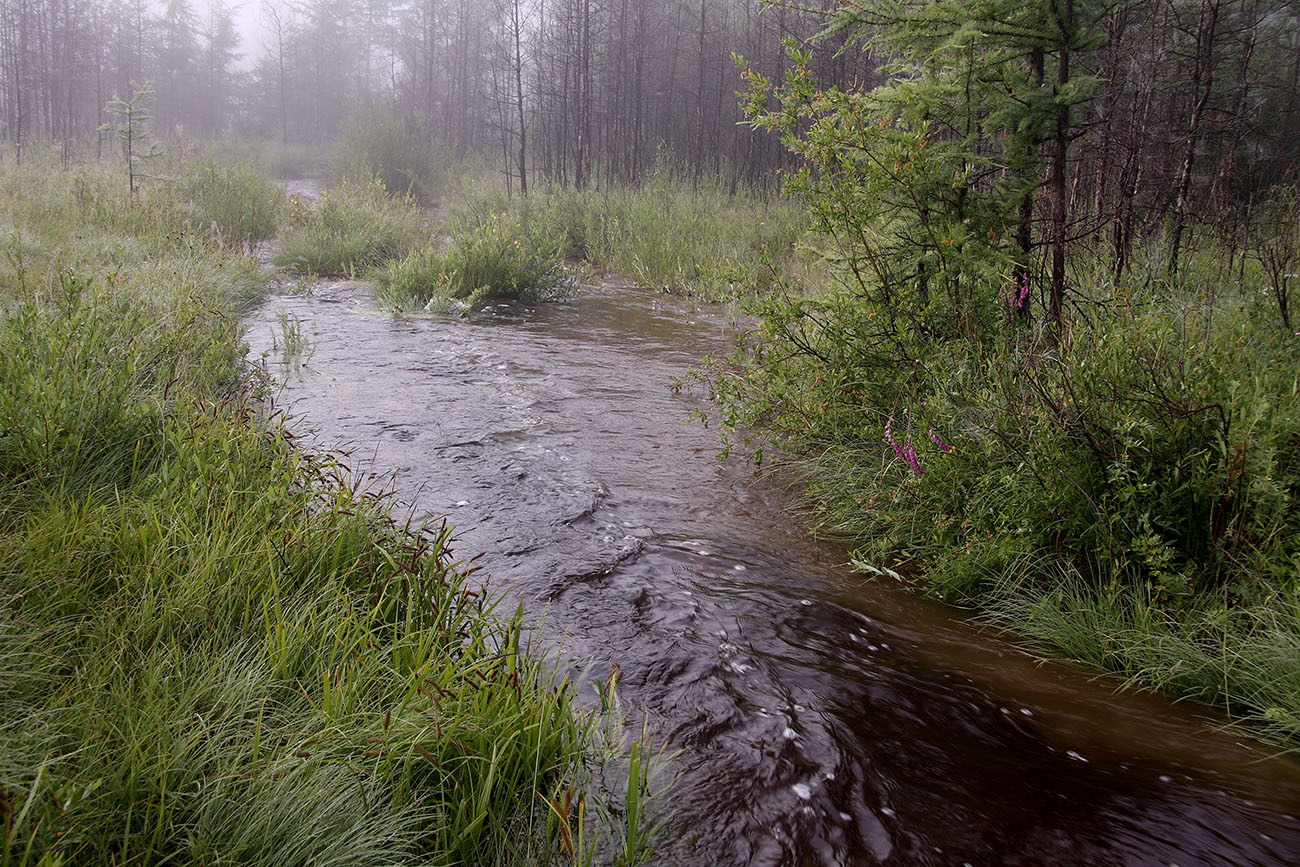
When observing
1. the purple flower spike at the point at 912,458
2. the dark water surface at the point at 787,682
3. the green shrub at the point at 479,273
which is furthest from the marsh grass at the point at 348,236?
the purple flower spike at the point at 912,458

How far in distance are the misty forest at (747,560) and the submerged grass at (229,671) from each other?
17 millimetres

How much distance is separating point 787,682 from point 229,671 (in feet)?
5.72

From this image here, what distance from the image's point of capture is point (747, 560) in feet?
11.9

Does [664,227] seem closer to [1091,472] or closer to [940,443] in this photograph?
[940,443]

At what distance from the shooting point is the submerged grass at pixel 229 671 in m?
1.57

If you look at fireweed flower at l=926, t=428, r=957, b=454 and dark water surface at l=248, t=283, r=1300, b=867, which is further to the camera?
fireweed flower at l=926, t=428, r=957, b=454

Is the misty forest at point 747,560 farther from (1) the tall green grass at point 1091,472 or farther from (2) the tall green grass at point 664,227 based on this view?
(2) the tall green grass at point 664,227

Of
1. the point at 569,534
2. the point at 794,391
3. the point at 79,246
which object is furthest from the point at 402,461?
the point at 79,246

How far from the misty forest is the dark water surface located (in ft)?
0.06

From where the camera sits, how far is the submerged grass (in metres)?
1.57

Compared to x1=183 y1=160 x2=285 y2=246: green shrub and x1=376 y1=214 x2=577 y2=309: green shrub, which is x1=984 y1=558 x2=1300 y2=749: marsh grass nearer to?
x1=376 y1=214 x2=577 y2=309: green shrub

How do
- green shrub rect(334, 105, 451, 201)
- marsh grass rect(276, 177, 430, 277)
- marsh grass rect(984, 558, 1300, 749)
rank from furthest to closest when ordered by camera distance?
green shrub rect(334, 105, 451, 201)
marsh grass rect(276, 177, 430, 277)
marsh grass rect(984, 558, 1300, 749)

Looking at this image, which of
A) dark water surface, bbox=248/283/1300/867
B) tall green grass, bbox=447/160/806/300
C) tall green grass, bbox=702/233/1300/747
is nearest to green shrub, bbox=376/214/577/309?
tall green grass, bbox=447/160/806/300

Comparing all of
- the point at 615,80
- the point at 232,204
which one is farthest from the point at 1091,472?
the point at 615,80
